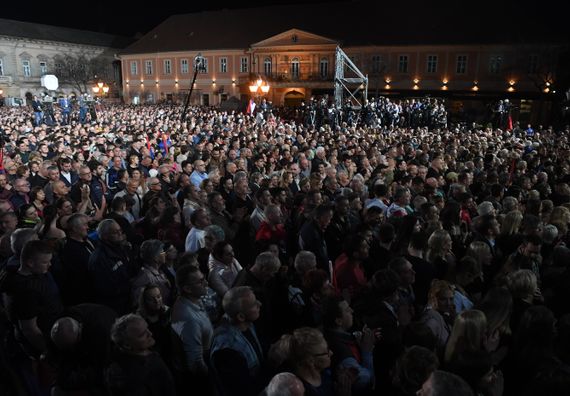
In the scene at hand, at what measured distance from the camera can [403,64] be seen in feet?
145

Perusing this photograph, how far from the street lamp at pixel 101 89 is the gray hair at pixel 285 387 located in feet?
183

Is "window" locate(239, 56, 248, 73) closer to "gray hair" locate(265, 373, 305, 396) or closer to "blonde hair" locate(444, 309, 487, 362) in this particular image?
"blonde hair" locate(444, 309, 487, 362)

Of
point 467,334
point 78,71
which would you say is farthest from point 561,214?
point 78,71

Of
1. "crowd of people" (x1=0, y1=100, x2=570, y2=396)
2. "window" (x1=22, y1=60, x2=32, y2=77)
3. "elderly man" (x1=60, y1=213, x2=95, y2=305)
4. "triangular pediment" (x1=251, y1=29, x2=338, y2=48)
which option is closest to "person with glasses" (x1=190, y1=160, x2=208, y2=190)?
"crowd of people" (x1=0, y1=100, x2=570, y2=396)

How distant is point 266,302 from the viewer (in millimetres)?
3721

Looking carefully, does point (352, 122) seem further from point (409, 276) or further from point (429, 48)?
point (429, 48)

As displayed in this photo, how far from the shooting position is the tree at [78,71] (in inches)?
2343

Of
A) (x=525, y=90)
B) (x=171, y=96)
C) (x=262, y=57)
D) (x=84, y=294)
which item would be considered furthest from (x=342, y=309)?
(x=171, y=96)

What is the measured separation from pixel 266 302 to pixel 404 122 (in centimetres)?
2284

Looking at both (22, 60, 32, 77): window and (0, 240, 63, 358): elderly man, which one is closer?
(0, 240, 63, 358): elderly man

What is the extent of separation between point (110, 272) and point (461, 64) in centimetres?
4416

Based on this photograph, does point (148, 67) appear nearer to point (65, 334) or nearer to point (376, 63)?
point (376, 63)

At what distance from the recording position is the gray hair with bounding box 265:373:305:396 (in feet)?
7.64

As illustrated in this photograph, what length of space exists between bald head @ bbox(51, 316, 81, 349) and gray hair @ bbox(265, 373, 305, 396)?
1.35 metres
